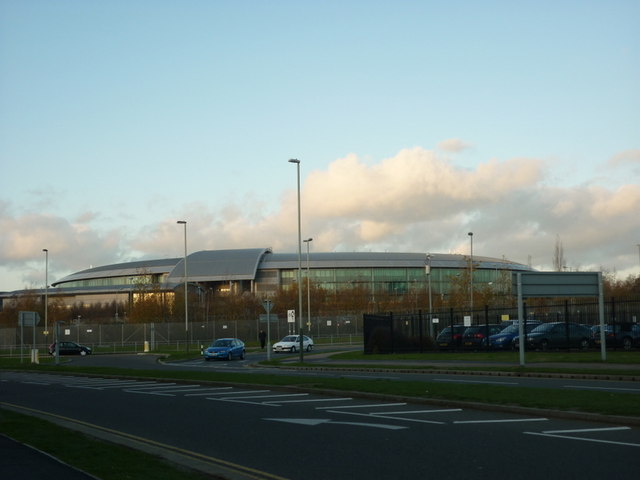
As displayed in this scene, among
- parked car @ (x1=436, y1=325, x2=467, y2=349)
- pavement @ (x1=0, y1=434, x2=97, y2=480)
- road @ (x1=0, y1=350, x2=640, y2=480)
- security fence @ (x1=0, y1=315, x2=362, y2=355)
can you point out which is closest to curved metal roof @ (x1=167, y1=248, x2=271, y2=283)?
security fence @ (x1=0, y1=315, x2=362, y2=355)

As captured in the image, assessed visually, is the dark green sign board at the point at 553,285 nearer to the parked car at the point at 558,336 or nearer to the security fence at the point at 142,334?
the parked car at the point at 558,336

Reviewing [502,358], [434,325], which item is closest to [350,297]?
[434,325]

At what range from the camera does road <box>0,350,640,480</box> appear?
953 centimetres

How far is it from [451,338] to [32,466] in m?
35.2

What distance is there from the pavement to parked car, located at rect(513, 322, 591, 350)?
30.7 m

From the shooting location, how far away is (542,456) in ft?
33.1

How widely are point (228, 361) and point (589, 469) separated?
1579 inches

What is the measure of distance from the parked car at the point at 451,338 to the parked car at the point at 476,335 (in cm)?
35

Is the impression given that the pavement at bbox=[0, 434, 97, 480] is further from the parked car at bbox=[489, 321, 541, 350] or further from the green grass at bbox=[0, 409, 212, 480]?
the parked car at bbox=[489, 321, 541, 350]

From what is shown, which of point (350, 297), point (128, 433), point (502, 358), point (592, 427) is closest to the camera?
point (592, 427)

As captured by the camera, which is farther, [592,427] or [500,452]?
[592,427]

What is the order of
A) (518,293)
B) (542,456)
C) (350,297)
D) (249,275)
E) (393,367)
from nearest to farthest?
1. (542,456)
2. (518,293)
3. (393,367)
4. (350,297)
5. (249,275)

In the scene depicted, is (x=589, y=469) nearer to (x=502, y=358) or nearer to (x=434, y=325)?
(x=502, y=358)

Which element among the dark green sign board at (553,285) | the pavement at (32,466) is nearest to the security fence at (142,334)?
the dark green sign board at (553,285)
